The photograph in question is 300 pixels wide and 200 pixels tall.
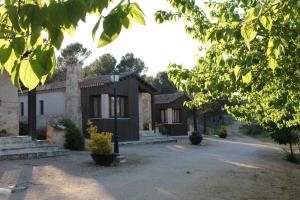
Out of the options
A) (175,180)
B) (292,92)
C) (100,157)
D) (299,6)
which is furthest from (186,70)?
(100,157)

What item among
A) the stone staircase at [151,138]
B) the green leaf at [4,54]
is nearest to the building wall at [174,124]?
the stone staircase at [151,138]

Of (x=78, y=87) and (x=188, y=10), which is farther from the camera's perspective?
(x=78, y=87)

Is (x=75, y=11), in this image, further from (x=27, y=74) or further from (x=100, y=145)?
(x=100, y=145)

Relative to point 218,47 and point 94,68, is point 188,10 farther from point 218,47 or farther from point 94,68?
point 94,68

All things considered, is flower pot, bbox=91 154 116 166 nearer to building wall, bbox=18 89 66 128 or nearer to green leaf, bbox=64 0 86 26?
building wall, bbox=18 89 66 128

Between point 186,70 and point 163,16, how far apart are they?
3.66ft

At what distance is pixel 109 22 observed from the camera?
6.53ft

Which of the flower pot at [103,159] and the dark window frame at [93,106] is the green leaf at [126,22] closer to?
the flower pot at [103,159]

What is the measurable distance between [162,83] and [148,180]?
2144 inches


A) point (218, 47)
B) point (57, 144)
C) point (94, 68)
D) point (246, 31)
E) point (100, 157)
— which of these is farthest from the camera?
point (94, 68)

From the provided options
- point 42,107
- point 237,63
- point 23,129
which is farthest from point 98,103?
point 237,63

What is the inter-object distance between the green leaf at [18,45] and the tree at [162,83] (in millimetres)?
62578

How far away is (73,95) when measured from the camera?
26031 mm

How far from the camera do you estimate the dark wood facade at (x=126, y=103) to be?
27156 mm
